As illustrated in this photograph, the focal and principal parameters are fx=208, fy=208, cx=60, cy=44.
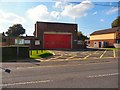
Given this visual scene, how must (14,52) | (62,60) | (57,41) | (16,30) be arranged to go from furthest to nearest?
(16,30), (57,41), (14,52), (62,60)

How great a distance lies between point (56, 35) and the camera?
46188 mm

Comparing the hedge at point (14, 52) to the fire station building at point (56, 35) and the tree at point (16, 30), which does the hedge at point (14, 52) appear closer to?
the fire station building at point (56, 35)

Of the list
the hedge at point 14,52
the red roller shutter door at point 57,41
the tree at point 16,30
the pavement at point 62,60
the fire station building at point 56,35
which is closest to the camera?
the pavement at point 62,60

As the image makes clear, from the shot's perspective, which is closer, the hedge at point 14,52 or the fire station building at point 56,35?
the hedge at point 14,52

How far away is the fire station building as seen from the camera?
4494 cm

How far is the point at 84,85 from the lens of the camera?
784 centimetres

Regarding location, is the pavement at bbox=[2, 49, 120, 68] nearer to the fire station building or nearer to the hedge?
the hedge

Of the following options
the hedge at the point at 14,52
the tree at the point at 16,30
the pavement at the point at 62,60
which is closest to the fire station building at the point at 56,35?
the pavement at the point at 62,60

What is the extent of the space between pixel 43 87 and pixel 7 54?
14.9m

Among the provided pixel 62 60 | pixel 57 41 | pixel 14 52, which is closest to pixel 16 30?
pixel 57 41

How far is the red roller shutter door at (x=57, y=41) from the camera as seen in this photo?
4536 cm

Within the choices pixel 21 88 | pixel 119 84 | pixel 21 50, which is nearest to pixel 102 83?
pixel 119 84

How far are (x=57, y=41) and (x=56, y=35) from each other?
1.35 meters

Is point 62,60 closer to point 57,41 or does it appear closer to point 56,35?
point 57,41
